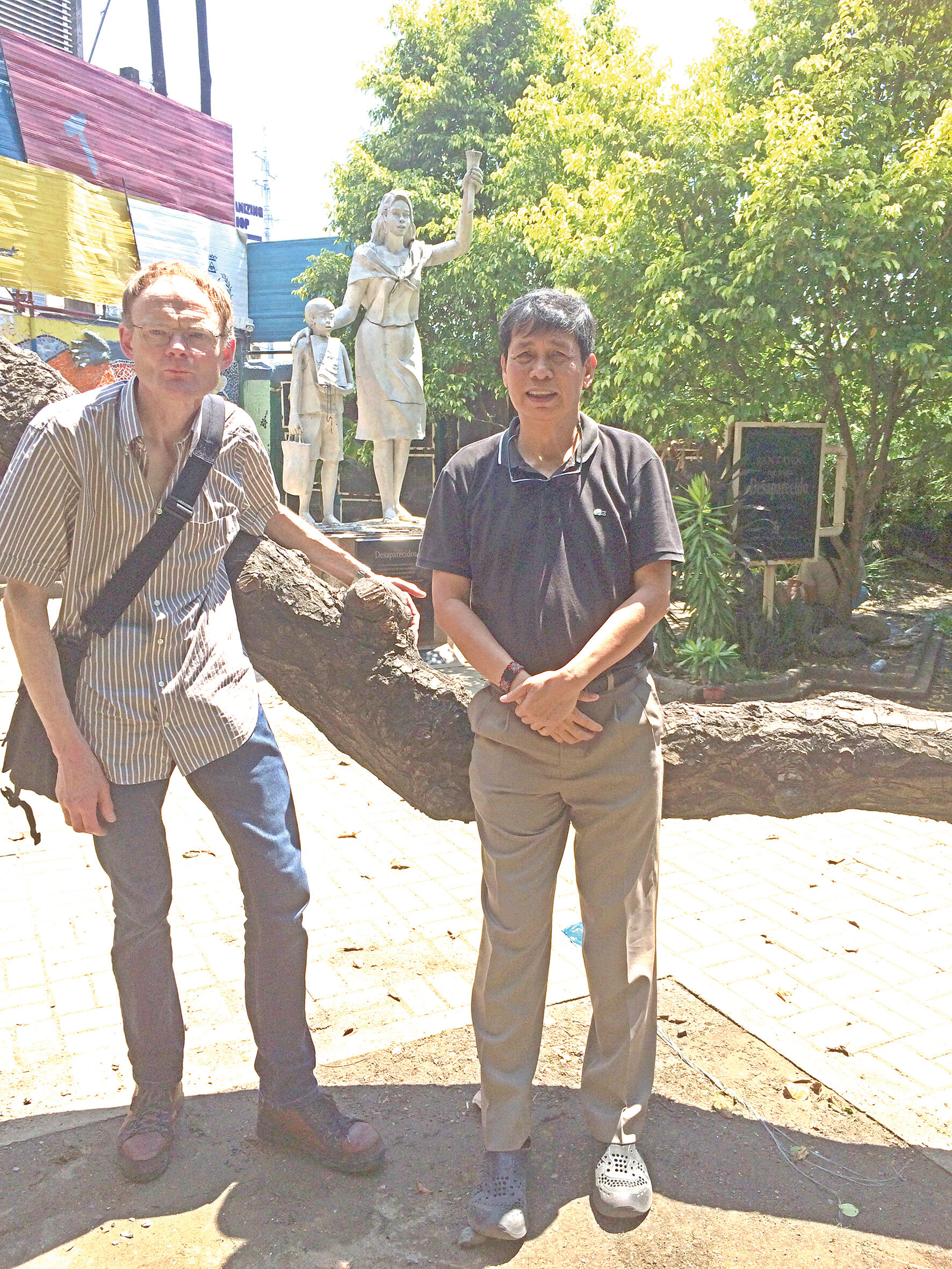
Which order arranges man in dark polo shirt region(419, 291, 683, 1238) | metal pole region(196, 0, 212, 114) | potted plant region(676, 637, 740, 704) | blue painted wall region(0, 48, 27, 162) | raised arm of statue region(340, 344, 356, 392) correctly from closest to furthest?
man in dark polo shirt region(419, 291, 683, 1238), potted plant region(676, 637, 740, 704), raised arm of statue region(340, 344, 356, 392), blue painted wall region(0, 48, 27, 162), metal pole region(196, 0, 212, 114)

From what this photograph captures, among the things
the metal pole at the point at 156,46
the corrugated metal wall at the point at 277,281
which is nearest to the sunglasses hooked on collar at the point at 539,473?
the metal pole at the point at 156,46

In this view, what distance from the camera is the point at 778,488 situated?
1002cm

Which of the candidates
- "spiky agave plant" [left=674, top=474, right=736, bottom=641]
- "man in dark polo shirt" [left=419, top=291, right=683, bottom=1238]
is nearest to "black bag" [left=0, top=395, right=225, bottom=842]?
"man in dark polo shirt" [left=419, top=291, right=683, bottom=1238]

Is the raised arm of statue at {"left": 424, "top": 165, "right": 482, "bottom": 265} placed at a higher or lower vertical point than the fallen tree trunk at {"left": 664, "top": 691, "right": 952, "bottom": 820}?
higher

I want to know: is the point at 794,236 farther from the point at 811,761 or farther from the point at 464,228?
the point at 811,761

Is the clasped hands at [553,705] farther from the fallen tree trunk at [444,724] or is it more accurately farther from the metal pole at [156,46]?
the metal pole at [156,46]

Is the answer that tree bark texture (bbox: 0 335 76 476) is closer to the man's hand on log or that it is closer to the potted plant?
the man's hand on log

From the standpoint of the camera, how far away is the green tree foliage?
356 inches

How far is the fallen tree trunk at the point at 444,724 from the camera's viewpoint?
2746 millimetres

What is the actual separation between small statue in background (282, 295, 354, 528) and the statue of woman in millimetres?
494

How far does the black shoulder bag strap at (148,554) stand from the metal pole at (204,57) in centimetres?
2035

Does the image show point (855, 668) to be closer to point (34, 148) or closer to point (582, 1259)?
point (582, 1259)

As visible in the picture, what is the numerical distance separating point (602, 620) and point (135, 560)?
105cm

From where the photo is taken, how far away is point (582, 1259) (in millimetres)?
2393
